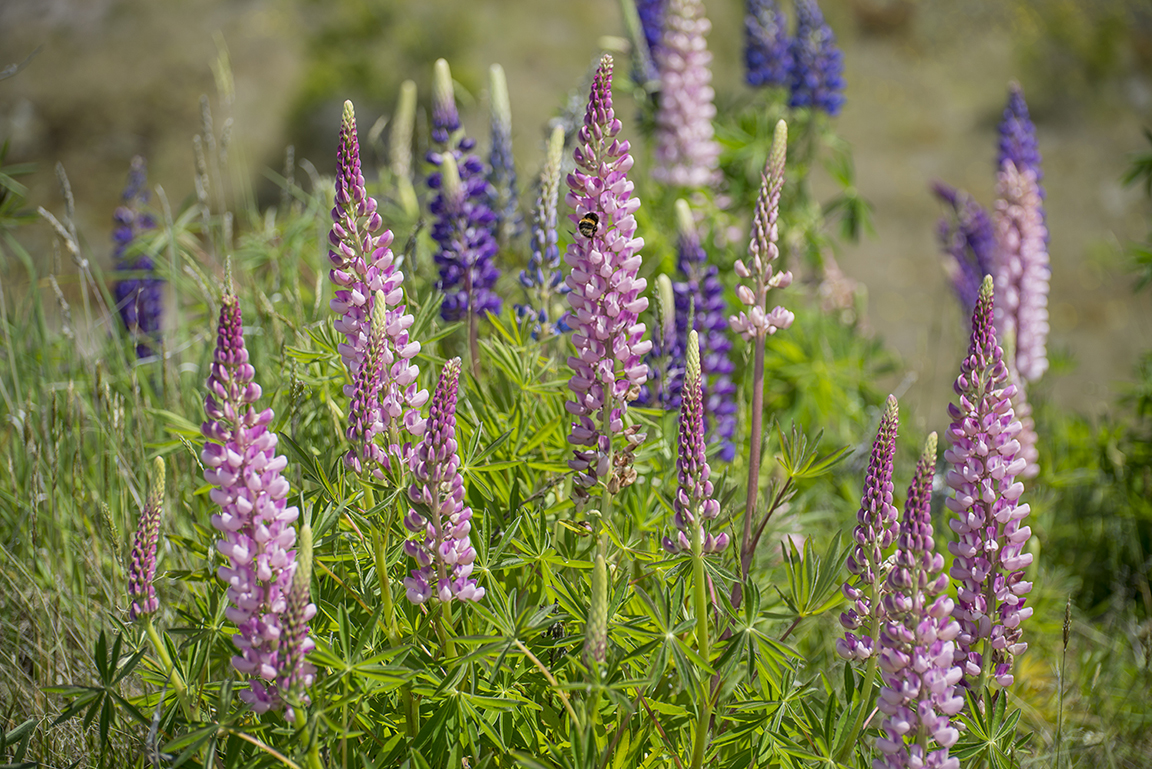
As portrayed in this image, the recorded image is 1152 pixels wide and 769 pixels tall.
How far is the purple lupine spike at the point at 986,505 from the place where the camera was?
5.44 feet

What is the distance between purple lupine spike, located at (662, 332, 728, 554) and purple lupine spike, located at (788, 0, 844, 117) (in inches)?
114

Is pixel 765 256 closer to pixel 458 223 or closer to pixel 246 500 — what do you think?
pixel 246 500

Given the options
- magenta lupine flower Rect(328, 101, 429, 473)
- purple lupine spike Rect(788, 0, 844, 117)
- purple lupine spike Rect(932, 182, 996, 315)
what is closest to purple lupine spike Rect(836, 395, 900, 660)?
magenta lupine flower Rect(328, 101, 429, 473)

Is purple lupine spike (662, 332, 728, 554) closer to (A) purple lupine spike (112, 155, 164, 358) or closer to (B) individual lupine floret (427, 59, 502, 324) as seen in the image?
(B) individual lupine floret (427, 59, 502, 324)

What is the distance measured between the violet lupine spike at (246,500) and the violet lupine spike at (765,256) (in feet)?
3.27

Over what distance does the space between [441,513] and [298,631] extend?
0.33 metres

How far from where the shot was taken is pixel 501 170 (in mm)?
3498

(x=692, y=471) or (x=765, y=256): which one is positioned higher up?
(x=765, y=256)

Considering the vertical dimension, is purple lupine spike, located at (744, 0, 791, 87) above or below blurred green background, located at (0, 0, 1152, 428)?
above

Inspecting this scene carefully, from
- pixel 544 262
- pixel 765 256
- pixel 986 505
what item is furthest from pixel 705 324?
pixel 986 505

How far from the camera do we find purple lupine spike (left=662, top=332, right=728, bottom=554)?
1.61m

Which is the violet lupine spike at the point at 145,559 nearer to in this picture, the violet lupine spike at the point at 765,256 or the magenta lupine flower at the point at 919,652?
the violet lupine spike at the point at 765,256

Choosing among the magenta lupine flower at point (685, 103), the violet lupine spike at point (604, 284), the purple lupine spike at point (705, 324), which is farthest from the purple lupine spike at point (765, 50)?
the violet lupine spike at point (604, 284)

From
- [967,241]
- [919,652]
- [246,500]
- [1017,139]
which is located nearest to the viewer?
[246,500]
